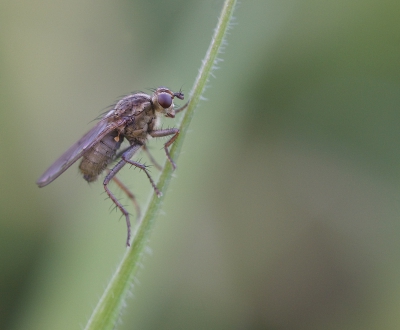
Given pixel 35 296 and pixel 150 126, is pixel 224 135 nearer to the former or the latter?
pixel 150 126

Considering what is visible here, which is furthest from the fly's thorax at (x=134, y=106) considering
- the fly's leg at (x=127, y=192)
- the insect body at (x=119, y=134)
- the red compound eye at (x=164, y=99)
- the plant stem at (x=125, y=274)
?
the plant stem at (x=125, y=274)

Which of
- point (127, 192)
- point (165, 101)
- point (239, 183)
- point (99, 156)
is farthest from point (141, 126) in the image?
point (239, 183)

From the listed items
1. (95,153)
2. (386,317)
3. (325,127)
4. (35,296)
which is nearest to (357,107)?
(325,127)

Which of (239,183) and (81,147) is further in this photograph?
(239,183)

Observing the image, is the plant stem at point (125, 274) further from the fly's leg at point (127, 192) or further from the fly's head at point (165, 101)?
the fly's leg at point (127, 192)

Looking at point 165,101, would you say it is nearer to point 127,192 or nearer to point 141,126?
point 141,126

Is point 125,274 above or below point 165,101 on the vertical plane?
below
